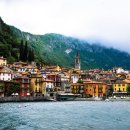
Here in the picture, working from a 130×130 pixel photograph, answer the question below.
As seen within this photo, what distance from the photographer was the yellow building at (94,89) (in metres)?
180

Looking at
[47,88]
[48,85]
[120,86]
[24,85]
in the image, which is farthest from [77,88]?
[24,85]

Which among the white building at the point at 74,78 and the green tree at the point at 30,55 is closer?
the white building at the point at 74,78

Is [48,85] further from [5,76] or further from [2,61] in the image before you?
[2,61]

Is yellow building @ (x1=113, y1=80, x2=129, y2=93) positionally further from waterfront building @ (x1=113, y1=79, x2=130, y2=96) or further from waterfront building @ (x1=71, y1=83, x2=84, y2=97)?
waterfront building @ (x1=71, y1=83, x2=84, y2=97)

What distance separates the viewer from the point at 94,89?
181 metres

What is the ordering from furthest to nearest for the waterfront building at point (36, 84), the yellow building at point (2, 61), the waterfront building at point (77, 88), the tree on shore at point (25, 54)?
the tree on shore at point (25, 54) < the waterfront building at point (77, 88) < the yellow building at point (2, 61) < the waterfront building at point (36, 84)

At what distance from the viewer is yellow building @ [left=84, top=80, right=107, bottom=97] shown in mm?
180375

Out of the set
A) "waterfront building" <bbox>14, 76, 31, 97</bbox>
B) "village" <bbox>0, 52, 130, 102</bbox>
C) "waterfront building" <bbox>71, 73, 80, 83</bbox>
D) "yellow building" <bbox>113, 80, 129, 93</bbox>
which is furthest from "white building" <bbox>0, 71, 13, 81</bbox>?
"yellow building" <bbox>113, 80, 129, 93</bbox>

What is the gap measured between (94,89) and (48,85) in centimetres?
2338

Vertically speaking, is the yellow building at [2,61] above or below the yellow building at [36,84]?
above

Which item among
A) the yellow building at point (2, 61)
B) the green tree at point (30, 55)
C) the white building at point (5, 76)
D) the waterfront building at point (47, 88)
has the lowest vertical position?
the waterfront building at point (47, 88)

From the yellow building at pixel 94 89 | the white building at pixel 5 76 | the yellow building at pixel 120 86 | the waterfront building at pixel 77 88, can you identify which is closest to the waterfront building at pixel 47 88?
the white building at pixel 5 76

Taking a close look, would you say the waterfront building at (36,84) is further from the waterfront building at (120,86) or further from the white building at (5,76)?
the waterfront building at (120,86)

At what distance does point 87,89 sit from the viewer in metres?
180
